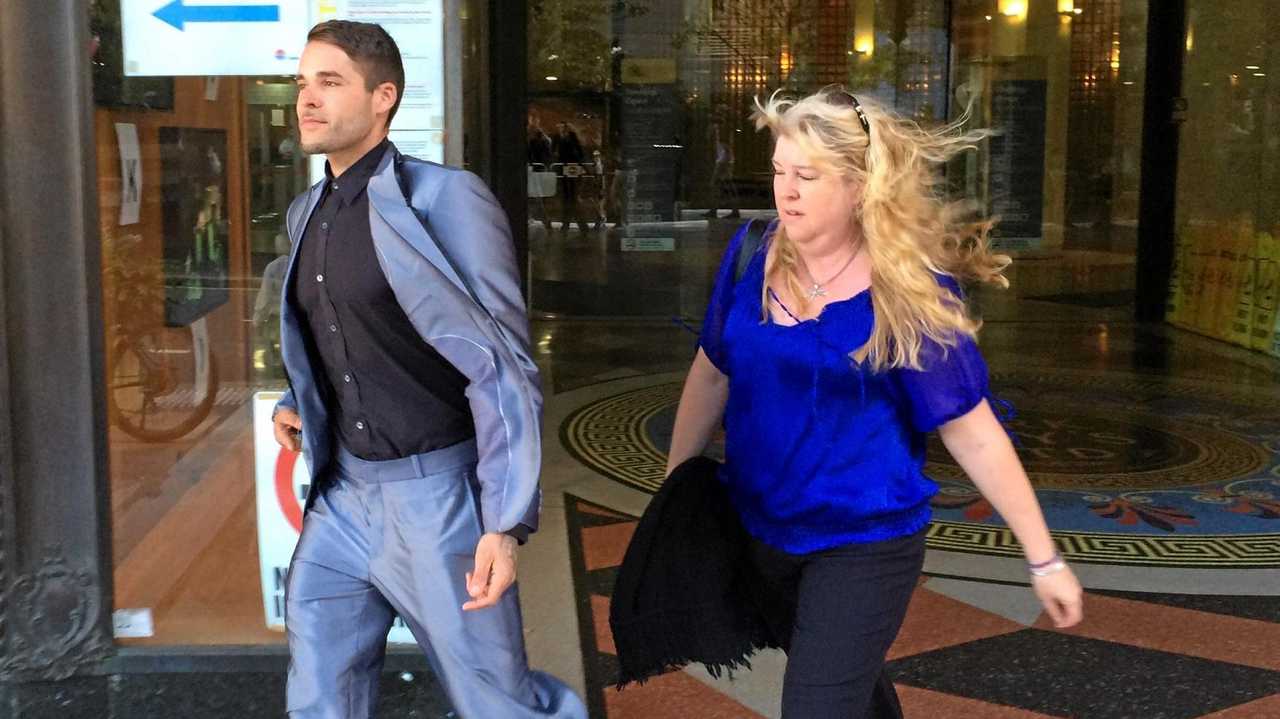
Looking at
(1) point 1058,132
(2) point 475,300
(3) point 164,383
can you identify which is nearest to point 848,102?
(2) point 475,300

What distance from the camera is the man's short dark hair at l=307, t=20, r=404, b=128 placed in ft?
8.54

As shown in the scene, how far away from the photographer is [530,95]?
1237 centimetres

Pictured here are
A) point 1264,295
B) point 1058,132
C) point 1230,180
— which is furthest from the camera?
point 1058,132

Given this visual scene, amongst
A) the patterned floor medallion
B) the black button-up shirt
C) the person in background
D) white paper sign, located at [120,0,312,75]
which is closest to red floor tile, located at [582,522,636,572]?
the patterned floor medallion

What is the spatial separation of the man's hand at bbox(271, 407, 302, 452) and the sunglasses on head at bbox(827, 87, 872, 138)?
1212 mm

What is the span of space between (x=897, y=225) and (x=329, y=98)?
1041mm

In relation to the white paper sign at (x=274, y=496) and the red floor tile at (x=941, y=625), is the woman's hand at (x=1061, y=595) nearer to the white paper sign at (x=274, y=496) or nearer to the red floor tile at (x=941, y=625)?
the red floor tile at (x=941, y=625)

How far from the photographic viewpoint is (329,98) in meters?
Answer: 2.60

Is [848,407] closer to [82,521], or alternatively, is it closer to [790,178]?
[790,178]

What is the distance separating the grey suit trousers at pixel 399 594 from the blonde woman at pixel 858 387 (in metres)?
0.54

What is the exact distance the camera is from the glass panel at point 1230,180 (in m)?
11.1

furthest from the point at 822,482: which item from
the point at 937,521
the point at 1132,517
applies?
the point at 1132,517

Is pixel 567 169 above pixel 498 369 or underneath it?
above

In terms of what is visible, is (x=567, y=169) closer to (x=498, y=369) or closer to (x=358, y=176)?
(x=358, y=176)
